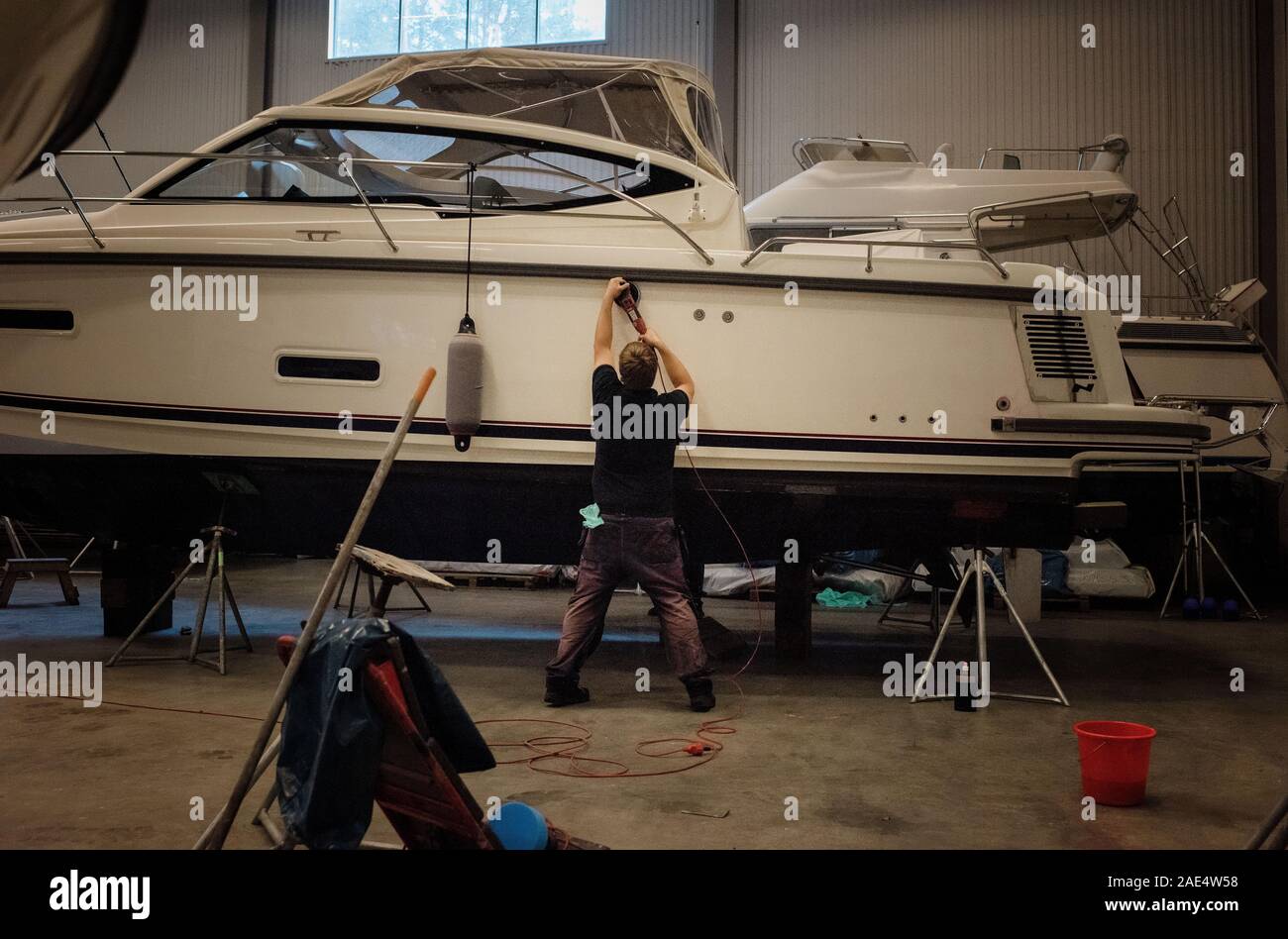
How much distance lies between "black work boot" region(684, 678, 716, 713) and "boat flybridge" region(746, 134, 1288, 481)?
3309 mm

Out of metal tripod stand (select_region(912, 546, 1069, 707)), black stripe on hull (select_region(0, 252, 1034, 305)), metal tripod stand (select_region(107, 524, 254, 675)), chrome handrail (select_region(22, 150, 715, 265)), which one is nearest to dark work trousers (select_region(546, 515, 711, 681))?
metal tripod stand (select_region(912, 546, 1069, 707))

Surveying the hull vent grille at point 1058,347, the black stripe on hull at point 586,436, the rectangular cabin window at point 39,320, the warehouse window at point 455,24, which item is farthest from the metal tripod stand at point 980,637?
the warehouse window at point 455,24

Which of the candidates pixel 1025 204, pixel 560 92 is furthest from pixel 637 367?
pixel 1025 204

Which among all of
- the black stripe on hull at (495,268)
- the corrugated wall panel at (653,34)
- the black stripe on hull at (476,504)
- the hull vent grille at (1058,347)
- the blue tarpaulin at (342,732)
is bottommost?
the blue tarpaulin at (342,732)

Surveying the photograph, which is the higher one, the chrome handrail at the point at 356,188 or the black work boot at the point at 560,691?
the chrome handrail at the point at 356,188

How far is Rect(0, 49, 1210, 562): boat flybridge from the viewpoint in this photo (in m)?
4.18

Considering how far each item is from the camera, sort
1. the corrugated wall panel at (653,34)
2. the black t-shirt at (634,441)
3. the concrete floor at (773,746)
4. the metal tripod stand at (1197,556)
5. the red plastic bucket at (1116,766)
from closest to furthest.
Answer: the concrete floor at (773,746), the red plastic bucket at (1116,766), the black t-shirt at (634,441), the metal tripod stand at (1197,556), the corrugated wall panel at (653,34)

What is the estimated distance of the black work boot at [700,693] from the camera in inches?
149

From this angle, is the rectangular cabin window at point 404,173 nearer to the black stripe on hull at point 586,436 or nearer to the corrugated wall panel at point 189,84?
the black stripe on hull at point 586,436

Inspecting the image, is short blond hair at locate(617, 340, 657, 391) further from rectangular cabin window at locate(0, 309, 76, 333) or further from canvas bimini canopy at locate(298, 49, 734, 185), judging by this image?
rectangular cabin window at locate(0, 309, 76, 333)

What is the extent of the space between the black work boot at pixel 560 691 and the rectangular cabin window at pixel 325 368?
1540 millimetres

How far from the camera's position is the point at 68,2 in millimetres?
740
